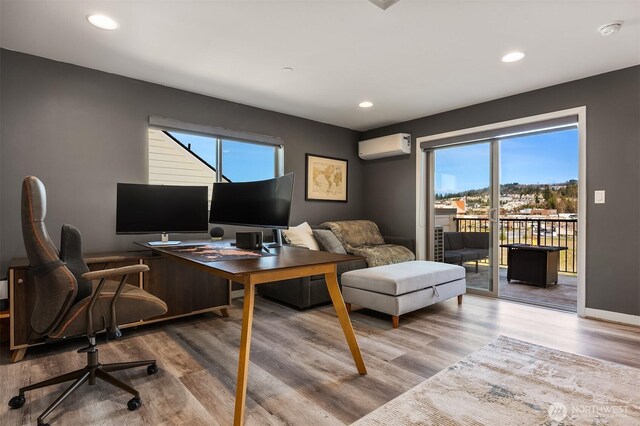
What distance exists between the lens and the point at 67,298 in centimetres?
162

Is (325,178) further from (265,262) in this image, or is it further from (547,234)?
(547,234)

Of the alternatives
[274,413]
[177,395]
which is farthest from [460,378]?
[177,395]

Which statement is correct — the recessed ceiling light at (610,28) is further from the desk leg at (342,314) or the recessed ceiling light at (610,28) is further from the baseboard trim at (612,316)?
the desk leg at (342,314)

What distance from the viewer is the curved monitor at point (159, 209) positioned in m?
2.83

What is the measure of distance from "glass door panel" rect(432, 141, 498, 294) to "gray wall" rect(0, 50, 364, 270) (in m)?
3.17

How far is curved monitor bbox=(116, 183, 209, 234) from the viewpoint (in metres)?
2.83

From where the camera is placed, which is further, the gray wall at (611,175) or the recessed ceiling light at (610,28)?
the gray wall at (611,175)

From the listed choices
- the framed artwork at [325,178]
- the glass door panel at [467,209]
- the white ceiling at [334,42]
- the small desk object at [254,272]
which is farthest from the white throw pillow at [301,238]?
the glass door panel at [467,209]

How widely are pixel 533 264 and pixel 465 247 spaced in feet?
3.11

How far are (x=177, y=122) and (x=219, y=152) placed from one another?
22.5 inches

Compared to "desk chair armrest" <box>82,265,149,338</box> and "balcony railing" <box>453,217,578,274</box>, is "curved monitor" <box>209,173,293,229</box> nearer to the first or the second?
"desk chair armrest" <box>82,265,149,338</box>

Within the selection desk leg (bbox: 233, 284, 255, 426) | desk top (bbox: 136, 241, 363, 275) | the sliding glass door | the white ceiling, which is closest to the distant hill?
Answer: the sliding glass door

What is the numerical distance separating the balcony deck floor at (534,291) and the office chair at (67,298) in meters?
3.93

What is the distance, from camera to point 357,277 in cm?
329
